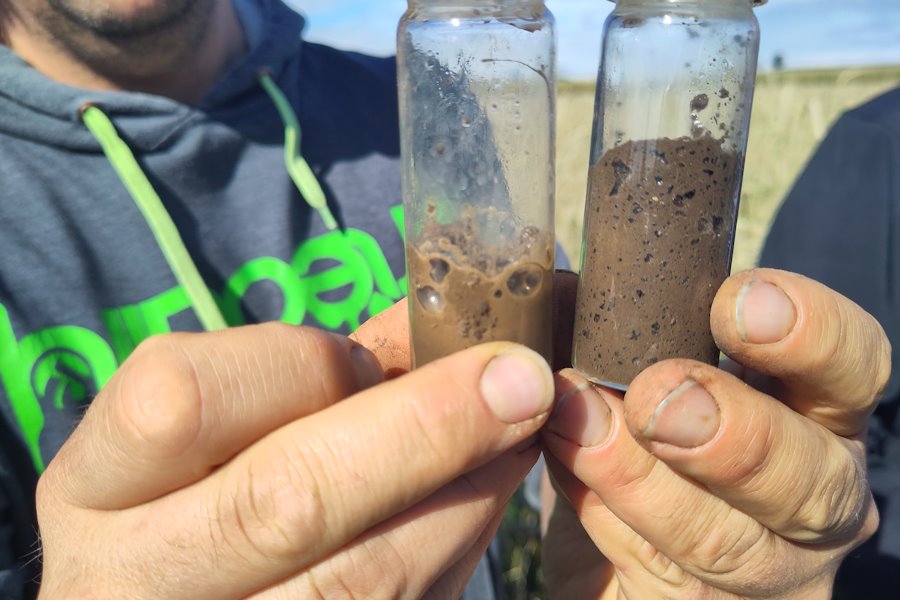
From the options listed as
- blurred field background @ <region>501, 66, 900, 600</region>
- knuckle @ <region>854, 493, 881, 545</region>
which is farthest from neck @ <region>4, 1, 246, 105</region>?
blurred field background @ <region>501, 66, 900, 600</region>

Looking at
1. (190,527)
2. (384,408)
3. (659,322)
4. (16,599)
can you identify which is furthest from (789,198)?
(16,599)

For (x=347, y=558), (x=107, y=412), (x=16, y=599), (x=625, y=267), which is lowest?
Result: (x=16, y=599)

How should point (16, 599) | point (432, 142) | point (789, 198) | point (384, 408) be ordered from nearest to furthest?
1. point (384, 408)
2. point (432, 142)
3. point (16, 599)
4. point (789, 198)

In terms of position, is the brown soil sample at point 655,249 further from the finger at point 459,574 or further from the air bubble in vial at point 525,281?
the finger at point 459,574

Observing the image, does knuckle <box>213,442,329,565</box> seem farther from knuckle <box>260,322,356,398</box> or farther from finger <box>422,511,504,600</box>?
finger <box>422,511,504,600</box>

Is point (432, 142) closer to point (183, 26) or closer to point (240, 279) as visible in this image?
point (240, 279)

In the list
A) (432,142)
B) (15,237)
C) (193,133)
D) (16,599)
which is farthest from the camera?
(193,133)

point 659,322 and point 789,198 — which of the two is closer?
point 659,322
